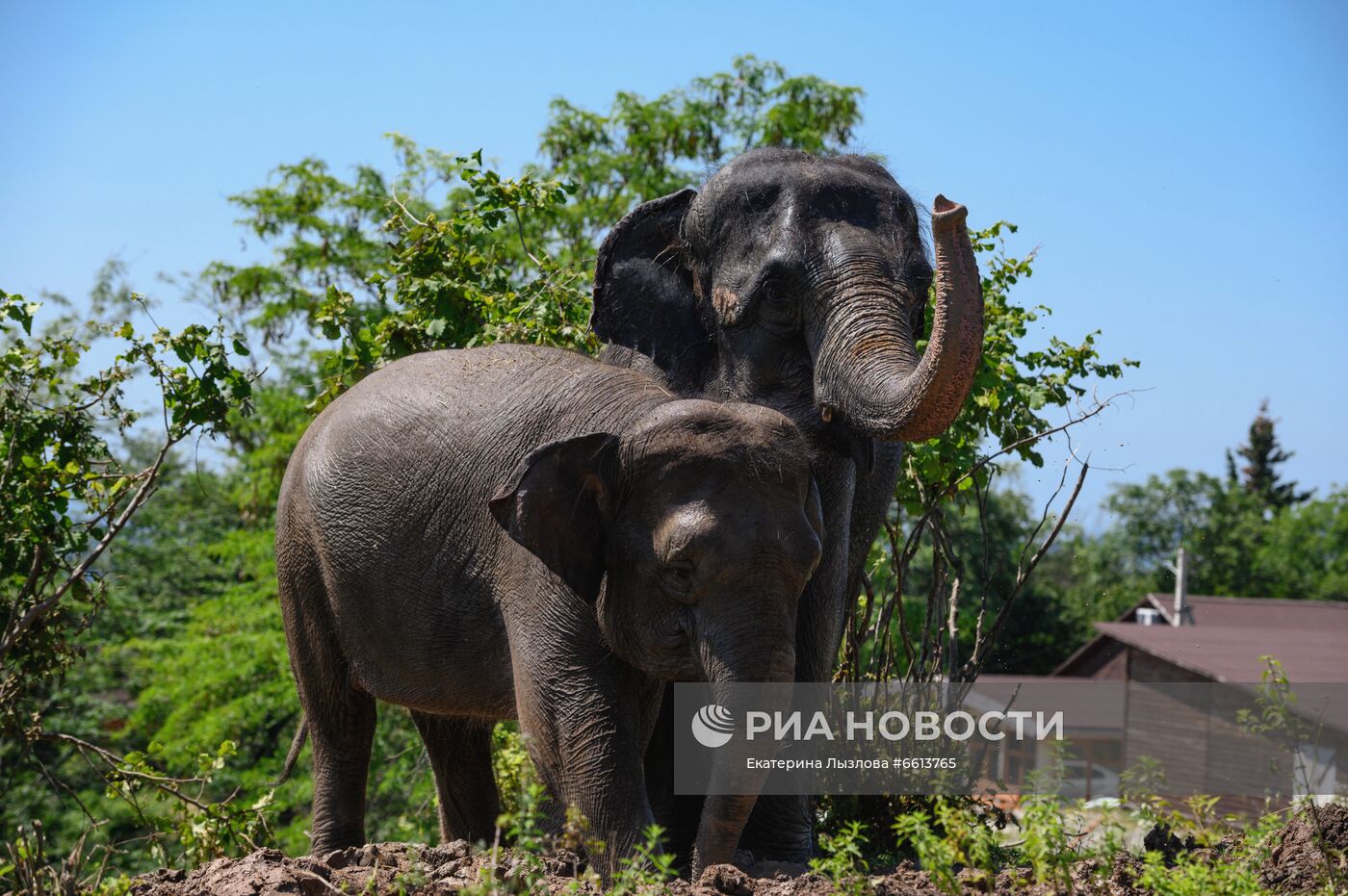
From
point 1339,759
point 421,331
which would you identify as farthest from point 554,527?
point 1339,759

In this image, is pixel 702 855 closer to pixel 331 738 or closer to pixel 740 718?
pixel 740 718

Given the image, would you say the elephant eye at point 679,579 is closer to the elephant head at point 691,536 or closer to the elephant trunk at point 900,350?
the elephant head at point 691,536

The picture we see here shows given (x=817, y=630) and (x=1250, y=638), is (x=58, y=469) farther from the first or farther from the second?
(x=1250, y=638)

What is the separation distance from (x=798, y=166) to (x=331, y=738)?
3.23m

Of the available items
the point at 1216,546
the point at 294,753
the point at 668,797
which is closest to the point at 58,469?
the point at 294,753

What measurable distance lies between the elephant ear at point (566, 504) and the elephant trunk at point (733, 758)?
59 centimetres

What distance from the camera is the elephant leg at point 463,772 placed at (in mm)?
7273

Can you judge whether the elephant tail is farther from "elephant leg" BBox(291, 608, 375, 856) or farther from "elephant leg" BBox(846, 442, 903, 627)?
"elephant leg" BBox(846, 442, 903, 627)

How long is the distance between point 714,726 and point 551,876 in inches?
30.4

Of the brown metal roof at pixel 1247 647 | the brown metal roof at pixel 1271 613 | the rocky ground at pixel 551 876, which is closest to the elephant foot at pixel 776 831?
the rocky ground at pixel 551 876

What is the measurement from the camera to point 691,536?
486 centimetres

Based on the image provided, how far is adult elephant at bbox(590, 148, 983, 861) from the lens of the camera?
556 centimetres

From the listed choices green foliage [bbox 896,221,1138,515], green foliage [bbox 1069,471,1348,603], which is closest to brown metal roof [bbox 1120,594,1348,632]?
green foliage [bbox 1069,471,1348,603]

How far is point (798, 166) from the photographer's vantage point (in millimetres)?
6004
